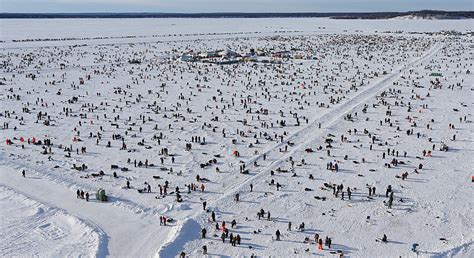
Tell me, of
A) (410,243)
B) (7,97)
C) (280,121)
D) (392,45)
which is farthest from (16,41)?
(410,243)

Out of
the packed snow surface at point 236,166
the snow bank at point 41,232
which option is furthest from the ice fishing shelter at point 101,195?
the snow bank at point 41,232

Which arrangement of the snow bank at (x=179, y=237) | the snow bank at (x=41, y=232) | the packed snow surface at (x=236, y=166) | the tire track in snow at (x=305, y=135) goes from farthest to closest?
the packed snow surface at (x=236, y=166) < the tire track in snow at (x=305, y=135) < the snow bank at (x=41, y=232) < the snow bank at (x=179, y=237)

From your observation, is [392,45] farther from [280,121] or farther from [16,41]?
[16,41]

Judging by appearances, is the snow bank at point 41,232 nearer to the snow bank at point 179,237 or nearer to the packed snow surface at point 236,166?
the packed snow surface at point 236,166

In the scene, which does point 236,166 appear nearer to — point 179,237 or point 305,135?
point 305,135

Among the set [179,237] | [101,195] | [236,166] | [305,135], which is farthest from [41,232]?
[305,135]

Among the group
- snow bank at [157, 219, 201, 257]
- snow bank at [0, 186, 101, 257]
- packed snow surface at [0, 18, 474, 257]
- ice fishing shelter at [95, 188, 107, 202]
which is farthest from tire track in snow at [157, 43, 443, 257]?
ice fishing shelter at [95, 188, 107, 202]

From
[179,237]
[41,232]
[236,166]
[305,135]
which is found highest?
[305,135]

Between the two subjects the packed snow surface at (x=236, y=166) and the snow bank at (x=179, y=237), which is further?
the packed snow surface at (x=236, y=166)

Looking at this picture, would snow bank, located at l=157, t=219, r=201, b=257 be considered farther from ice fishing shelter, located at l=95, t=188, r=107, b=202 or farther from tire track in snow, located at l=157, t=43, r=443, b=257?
ice fishing shelter, located at l=95, t=188, r=107, b=202
